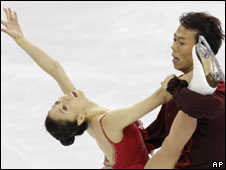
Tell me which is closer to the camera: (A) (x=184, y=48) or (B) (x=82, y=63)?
(A) (x=184, y=48)

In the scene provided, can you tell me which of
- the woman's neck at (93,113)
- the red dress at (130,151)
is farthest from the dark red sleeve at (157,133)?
the woman's neck at (93,113)

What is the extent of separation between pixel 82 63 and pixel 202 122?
4.50m

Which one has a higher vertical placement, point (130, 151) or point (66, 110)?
point (66, 110)

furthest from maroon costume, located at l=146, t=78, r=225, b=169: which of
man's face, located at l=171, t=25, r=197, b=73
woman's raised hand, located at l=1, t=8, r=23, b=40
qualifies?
woman's raised hand, located at l=1, t=8, r=23, b=40

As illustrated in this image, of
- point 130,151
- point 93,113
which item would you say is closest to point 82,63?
point 93,113

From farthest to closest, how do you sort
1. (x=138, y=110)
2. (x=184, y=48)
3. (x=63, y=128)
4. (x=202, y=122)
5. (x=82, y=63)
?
(x=82, y=63) < (x=63, y=128) < (x=184, y=48) < (x=138, y=110) < (x=202, y=122)

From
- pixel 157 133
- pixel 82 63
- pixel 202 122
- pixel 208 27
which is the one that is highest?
pixel 208 27

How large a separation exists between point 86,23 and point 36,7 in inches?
39.4

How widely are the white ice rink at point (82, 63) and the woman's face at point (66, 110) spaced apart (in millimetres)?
1693

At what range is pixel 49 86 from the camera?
Result: 672 cm

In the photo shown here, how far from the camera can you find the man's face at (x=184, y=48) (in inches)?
122

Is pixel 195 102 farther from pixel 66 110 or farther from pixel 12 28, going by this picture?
pixel 12 28

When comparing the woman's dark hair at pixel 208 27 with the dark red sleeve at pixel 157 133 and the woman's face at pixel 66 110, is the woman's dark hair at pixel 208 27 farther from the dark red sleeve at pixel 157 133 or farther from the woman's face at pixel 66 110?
the woman's face at pixel 66 110

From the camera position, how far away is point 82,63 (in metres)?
7.26
